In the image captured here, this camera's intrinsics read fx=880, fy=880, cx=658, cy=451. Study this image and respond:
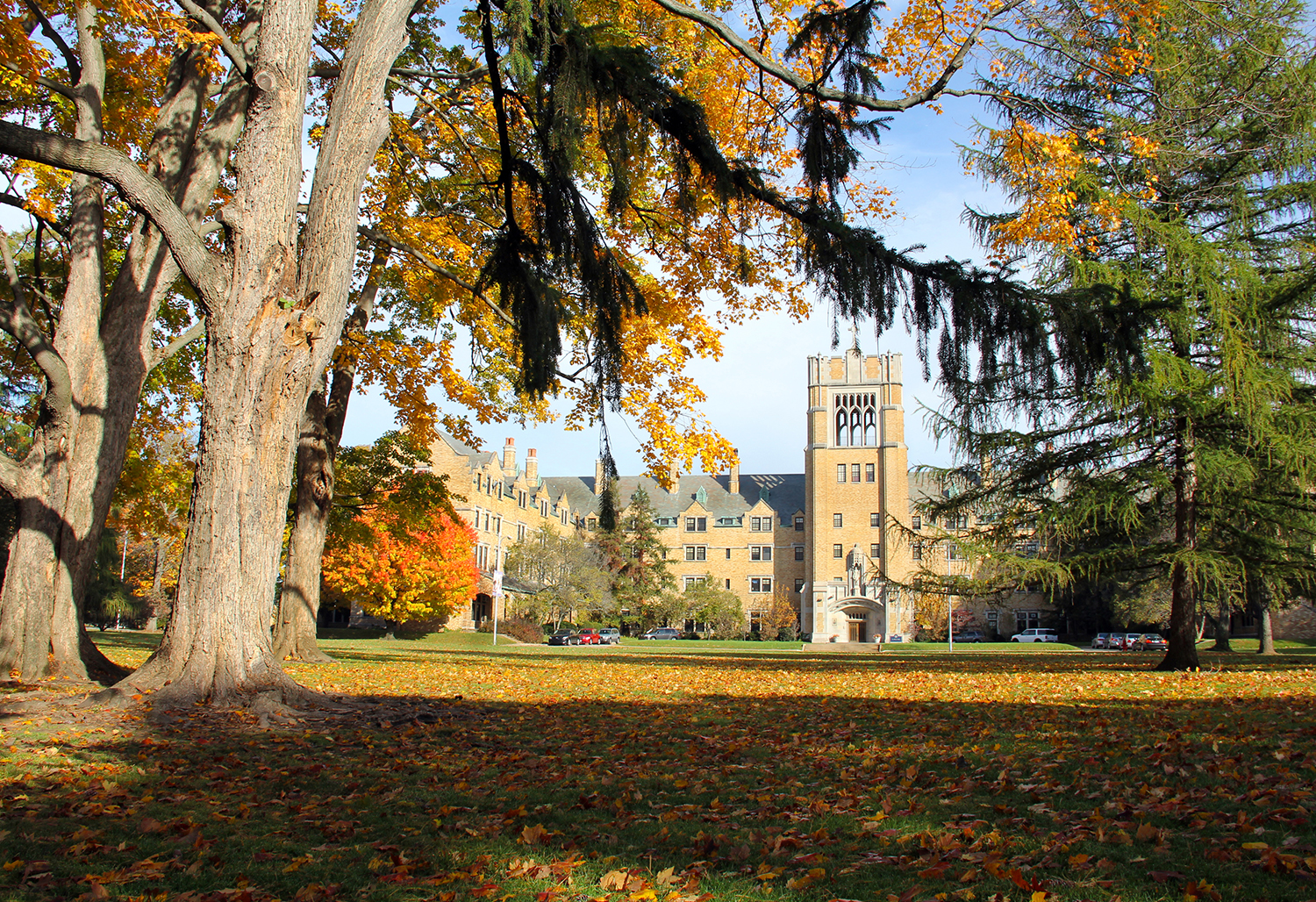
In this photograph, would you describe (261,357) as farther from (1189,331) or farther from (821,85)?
(1189,331)

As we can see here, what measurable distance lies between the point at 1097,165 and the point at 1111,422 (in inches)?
180

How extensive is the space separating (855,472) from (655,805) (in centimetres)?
5711

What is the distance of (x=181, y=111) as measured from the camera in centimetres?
1013

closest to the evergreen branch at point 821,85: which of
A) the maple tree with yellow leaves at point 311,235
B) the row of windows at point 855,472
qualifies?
the maple tree with yellow leaves at point 311,235

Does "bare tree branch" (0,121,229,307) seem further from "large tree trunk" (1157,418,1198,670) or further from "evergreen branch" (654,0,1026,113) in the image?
"large tree trunk" (1157,418,1198,670)

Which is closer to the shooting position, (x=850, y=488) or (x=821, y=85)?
(x=821, y=85)

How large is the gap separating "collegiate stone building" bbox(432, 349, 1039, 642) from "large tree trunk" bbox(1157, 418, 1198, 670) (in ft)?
120

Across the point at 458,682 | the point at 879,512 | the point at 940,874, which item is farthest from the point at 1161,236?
the point at 879,512

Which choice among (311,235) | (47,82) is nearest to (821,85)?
(311,235)

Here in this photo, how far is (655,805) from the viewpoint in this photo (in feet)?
14.3

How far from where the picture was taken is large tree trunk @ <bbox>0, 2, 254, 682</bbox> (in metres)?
8.94

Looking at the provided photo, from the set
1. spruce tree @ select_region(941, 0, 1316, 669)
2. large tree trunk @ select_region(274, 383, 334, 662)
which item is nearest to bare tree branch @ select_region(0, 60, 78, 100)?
large tree trunk @ select_region(274, 383, 334, 662)

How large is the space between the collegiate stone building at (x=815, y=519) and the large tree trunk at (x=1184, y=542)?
3650 centimetres

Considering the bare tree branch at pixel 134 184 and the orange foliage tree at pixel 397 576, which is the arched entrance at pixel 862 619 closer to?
the orange foliage tree at pixel 397 576
